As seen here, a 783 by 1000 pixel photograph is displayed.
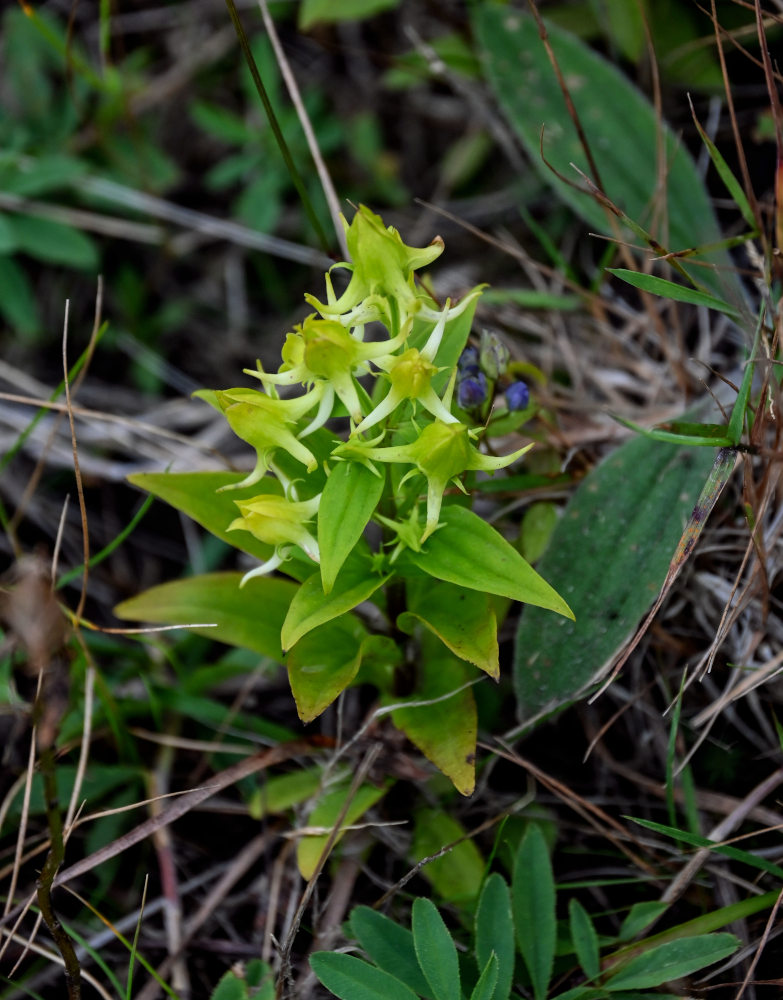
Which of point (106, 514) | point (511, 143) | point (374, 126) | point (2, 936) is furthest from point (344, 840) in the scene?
point (374, 126)

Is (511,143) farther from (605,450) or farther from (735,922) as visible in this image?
(735,922)

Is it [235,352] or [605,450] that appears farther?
[235,352]

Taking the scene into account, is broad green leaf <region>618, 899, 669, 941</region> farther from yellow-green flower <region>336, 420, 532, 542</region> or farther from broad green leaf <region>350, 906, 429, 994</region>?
yellow-green flower <region>336, 420, 532, 542</region>

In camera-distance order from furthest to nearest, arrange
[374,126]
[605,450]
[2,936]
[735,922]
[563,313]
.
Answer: [374,126], [563,313], [605,450], [2,936], [735,922]

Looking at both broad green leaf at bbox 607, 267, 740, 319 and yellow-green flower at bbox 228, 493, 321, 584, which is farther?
broad green leaf at bbox 607, 267, 740, 319

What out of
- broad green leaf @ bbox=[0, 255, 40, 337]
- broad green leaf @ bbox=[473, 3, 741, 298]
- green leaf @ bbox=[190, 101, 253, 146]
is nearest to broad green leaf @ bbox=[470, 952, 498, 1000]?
broad green leaf @ bbox=[473, 3, 741, 298]

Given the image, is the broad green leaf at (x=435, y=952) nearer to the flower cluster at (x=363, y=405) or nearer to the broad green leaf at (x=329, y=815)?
the broad green leaf at (x=329, y=815)

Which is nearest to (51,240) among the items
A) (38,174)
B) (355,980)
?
(38,174)
